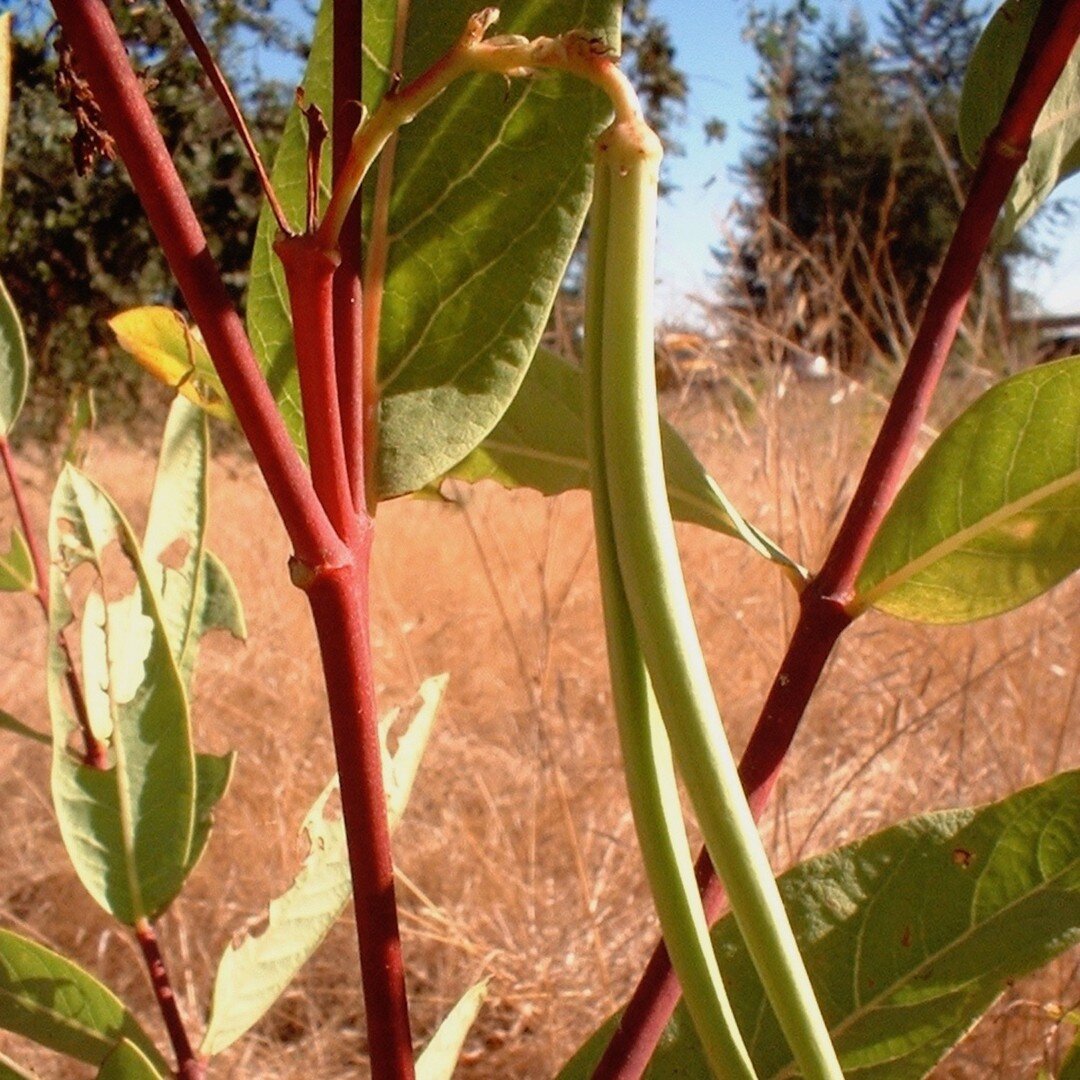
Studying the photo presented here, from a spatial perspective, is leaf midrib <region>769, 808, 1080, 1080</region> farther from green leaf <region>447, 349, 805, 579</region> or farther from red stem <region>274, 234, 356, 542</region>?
red stem <region>274, 234, 356, 542</region>

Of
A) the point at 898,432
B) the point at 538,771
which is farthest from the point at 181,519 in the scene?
the point at 538,771

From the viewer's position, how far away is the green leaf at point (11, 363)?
473 millimetres

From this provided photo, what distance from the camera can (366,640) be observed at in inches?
12.0

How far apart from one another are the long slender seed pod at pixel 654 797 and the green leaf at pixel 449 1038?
252 mm

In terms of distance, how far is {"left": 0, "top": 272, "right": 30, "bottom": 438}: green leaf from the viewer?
473 mm

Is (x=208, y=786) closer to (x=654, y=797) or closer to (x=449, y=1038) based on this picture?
(x=449, y=1038)

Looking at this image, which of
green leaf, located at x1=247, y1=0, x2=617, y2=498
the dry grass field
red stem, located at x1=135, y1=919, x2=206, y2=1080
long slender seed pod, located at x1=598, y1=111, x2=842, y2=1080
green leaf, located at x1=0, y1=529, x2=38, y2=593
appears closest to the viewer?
long slender seed pod, located at x1=598, y1=111, x2=842, y2=1080

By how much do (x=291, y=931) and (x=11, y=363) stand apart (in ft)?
0.83

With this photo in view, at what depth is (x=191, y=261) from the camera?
0.85ft

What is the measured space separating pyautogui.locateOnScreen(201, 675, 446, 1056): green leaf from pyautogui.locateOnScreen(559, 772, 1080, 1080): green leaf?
13cm

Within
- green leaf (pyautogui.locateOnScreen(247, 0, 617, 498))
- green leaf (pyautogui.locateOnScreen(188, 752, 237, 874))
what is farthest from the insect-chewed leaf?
green leaf (pyautogui.locateOnScreen(188, 752, 237, 874))

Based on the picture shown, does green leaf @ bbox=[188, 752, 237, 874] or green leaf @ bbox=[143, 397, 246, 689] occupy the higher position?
green leaf @ bbox=[143, 397, 246, 689]

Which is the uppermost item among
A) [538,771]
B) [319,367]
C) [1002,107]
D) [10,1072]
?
[1002,107]

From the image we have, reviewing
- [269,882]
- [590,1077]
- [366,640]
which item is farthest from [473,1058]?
[366,640]
